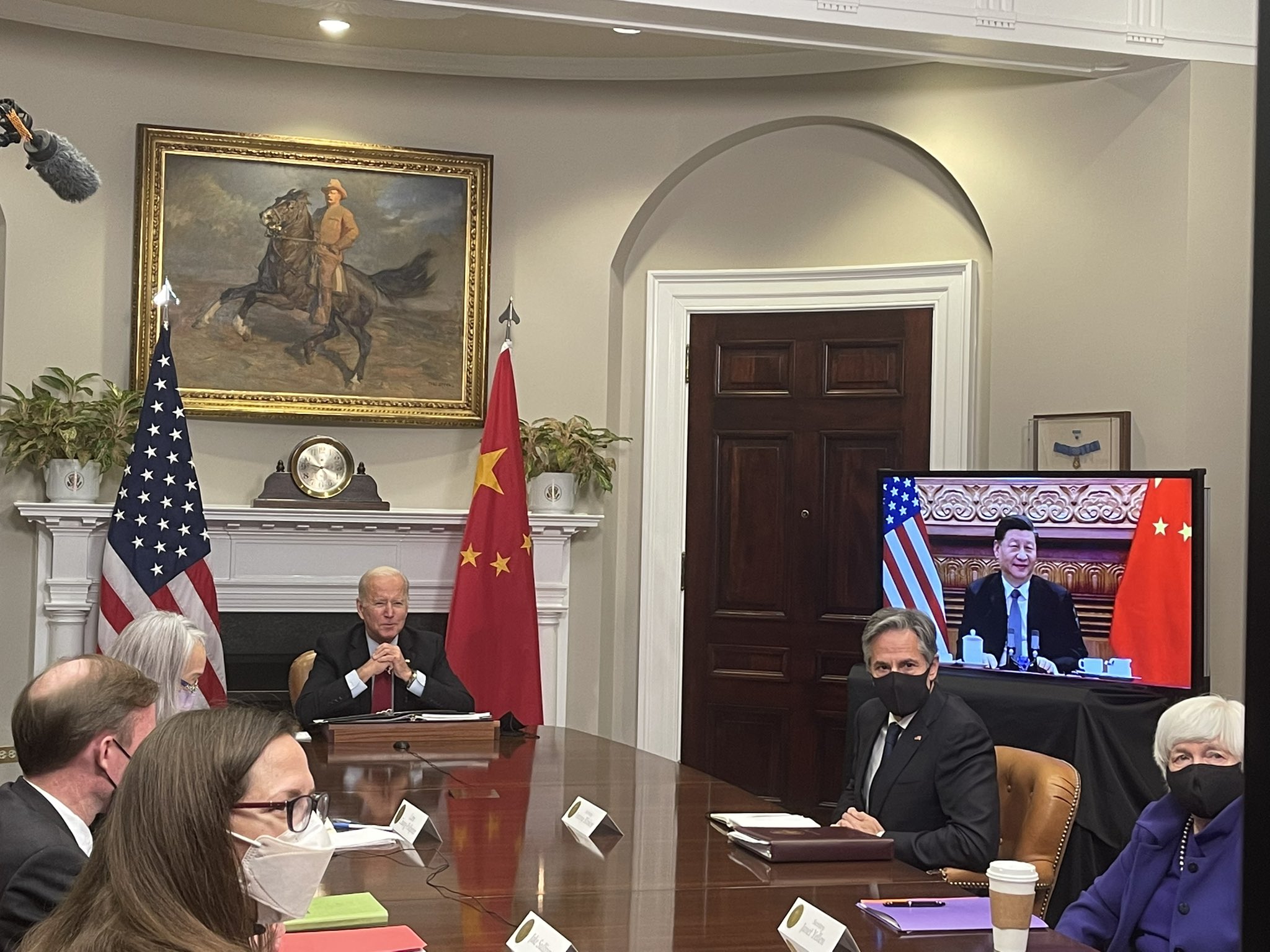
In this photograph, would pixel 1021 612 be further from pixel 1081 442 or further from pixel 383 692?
pixel 383 692

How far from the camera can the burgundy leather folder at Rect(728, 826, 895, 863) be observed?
2.95 metres

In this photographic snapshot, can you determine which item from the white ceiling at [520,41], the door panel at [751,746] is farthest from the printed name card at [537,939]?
the door panel at [751,746]

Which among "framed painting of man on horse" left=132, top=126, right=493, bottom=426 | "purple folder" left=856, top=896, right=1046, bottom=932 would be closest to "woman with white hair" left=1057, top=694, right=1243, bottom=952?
"purple folder" left=856, top=896, right=1046, bottom=932

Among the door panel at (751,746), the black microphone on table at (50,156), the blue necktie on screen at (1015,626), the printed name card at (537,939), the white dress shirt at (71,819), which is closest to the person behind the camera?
the printed name card at (537,939)

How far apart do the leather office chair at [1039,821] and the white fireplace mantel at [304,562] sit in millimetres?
3036

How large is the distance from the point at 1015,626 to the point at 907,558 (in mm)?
522

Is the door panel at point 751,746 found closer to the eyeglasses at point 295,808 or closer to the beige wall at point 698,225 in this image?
the beige wall at point 698,225

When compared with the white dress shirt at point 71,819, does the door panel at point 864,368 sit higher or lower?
higher

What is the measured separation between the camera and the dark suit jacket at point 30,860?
201cm

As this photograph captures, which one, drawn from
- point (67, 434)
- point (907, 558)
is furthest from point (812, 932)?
point (67, 434)

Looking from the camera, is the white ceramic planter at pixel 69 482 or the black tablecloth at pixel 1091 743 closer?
the black tablecloth at pixel 1091 743

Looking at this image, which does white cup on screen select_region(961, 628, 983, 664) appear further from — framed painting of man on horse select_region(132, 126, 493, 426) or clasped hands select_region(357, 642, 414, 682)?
framed painting of man on horse select_region(132, 126, 493, 426)

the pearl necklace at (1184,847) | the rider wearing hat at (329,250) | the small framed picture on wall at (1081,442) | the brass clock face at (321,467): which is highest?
the rider wearing hat at (329,250)

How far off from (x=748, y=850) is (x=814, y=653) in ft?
10.9
